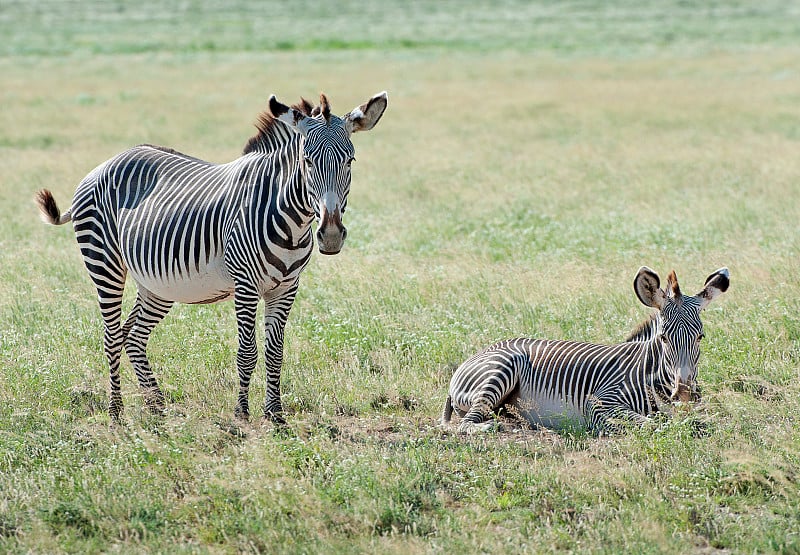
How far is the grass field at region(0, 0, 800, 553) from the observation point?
5320 mm

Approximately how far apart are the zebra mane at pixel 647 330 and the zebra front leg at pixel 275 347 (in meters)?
2.66

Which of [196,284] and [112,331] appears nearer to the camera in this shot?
[196,284]

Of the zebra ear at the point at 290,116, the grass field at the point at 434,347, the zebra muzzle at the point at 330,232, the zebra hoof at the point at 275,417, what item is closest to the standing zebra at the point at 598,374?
the grass field at the point at 434,347

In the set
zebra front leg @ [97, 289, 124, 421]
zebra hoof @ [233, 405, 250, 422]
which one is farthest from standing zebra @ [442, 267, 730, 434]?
zebra front leg @ [97, 289, 124, 421]

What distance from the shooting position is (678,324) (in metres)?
6.31

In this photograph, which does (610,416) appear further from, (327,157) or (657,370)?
(327,157)

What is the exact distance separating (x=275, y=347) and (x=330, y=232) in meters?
1.46

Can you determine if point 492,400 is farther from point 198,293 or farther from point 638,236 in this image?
point 638,236

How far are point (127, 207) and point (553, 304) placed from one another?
4.40 metres

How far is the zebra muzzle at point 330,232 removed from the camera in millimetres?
5906

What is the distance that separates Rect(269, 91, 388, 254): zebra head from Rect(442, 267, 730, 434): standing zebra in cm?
175

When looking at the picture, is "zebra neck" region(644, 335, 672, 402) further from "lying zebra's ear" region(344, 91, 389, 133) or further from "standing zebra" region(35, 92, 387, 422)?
"lying zebra's ear" region(344, 91, 389, 133)

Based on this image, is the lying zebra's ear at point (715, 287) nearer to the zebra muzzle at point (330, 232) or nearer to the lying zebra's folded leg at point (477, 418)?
the lying zebra's folded leg at point (477, 418)

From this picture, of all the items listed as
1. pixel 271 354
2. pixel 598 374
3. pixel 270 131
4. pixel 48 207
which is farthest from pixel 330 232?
pixel 48 207
